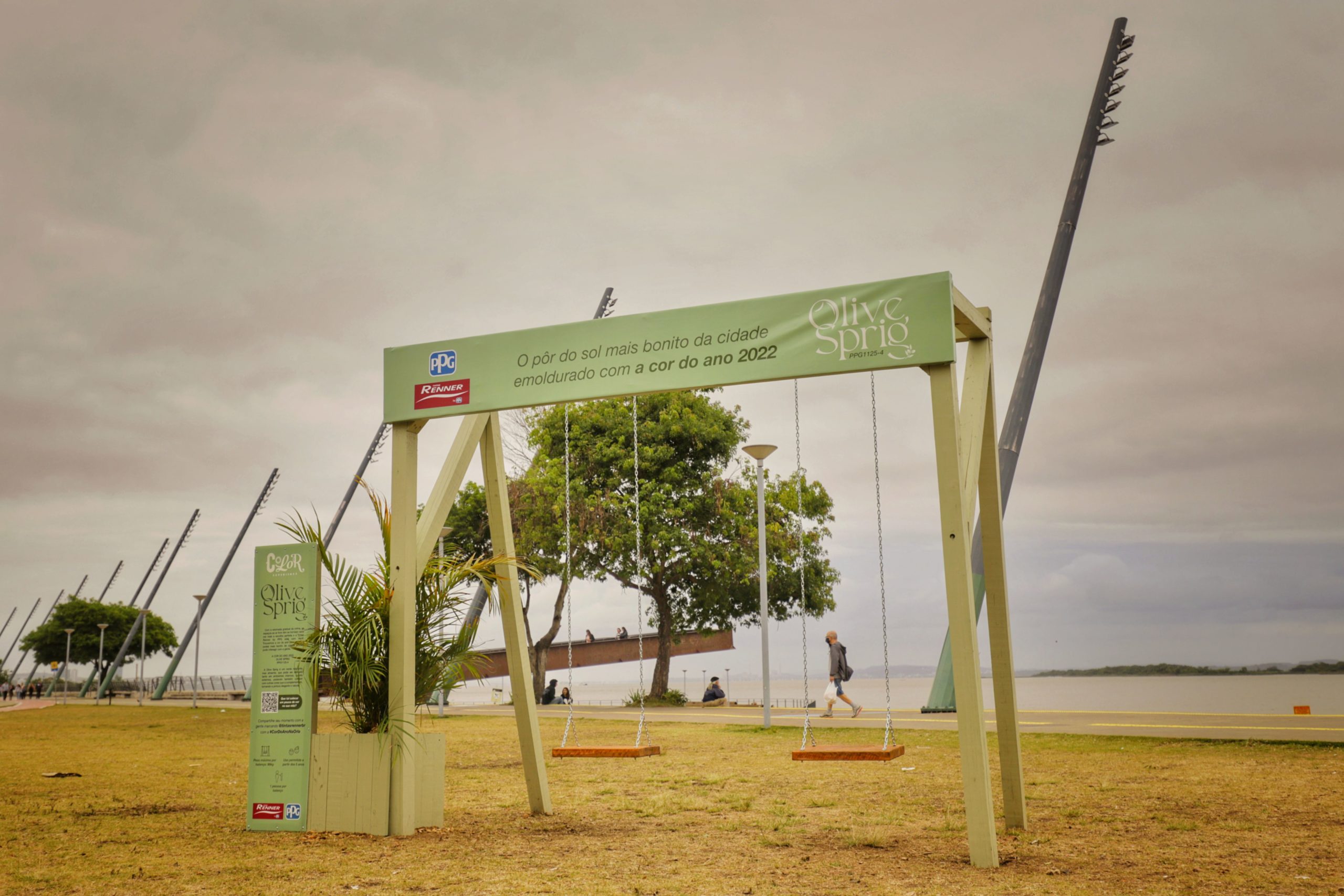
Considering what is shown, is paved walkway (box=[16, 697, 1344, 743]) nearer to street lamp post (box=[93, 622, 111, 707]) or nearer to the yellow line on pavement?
the yellow line on pavement

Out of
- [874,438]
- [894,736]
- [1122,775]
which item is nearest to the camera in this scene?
[874,438]

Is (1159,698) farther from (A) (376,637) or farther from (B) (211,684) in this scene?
(B) (211,684)

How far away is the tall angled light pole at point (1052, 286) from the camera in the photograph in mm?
20016

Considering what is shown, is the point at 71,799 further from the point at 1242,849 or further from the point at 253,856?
the point at 1242,849

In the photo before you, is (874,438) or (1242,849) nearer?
(1242,849)

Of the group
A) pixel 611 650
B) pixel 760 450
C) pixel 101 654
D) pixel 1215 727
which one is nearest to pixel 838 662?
pixel 760 450

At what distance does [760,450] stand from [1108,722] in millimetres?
7555

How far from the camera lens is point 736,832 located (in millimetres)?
7391

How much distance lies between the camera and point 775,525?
26812mm

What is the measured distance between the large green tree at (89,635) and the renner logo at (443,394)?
211ft

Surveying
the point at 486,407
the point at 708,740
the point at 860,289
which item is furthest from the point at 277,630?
the point at 708,740

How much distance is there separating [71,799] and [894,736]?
34.4 ft

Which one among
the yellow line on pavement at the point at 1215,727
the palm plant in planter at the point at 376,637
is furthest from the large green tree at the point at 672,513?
the palm plant in planter at the point at 376,637

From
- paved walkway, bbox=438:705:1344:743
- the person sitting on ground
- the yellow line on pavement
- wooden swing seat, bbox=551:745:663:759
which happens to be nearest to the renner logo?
wooden swing seat, bbox=551:745:663:759
